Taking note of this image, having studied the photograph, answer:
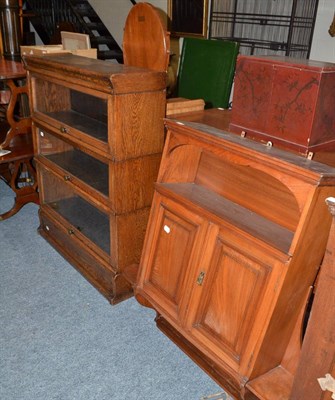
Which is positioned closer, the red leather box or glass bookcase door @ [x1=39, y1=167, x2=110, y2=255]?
the red leather box

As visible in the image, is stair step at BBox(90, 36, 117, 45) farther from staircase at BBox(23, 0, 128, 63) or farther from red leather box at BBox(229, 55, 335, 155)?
red leather box at BBox(229, 55, 335, 155)

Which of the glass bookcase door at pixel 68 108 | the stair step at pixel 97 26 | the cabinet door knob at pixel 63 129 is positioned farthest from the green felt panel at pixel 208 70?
the stair step at pixel 97 26

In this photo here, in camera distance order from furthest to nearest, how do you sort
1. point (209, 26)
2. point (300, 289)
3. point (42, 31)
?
point (42, 31), point (209, 26), point (300, 289)

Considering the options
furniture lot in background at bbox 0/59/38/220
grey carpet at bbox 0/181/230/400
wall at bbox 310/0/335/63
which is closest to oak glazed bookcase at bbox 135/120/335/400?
grey carpet at bbox 0/181/230/400

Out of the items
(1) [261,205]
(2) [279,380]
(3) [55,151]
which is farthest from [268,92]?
(3) [55,151]

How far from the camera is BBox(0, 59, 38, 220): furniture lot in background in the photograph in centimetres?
275

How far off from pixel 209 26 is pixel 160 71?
2561 millimetres

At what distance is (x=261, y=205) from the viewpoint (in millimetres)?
1598

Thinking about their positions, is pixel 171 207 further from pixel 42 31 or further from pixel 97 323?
pixel 42 31

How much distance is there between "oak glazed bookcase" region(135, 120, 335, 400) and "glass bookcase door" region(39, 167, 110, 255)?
453 millimetres

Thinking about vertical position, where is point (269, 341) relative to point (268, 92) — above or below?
below

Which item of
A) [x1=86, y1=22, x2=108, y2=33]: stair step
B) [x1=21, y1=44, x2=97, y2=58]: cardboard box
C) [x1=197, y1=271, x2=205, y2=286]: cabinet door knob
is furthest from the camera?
[x1=86, y1=22, x2=108, y2=33]: stair step

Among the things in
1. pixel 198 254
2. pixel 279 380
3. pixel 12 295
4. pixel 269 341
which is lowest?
pixel 12 295

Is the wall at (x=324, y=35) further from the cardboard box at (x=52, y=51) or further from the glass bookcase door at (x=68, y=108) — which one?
the glass bookcase door at (x=68, y=108)
